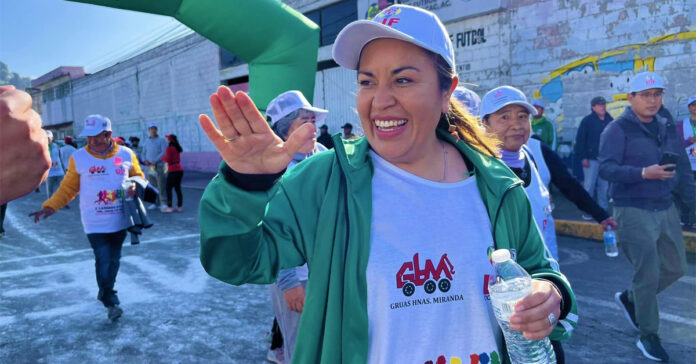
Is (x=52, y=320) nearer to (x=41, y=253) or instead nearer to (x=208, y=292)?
(x=208, y=292)

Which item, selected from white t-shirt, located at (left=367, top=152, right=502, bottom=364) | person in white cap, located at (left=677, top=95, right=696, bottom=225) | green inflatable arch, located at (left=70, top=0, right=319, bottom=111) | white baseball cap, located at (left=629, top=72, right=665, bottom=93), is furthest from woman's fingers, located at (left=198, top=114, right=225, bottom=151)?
person in white cap, located at (left=677, top=95, right=696, bottom=225)

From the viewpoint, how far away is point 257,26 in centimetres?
358

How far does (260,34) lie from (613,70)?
29.4 feet

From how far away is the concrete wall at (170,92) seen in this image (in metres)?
24.0

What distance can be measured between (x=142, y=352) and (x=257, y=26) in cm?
286

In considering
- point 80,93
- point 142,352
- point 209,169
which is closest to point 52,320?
point 142,352

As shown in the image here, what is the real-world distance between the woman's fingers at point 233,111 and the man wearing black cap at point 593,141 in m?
8.77

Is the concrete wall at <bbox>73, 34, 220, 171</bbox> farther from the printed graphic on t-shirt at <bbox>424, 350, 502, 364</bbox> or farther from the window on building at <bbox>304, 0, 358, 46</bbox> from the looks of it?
the printed graphic on t-shirt at <bbox>424, 350, 502, 364</bbox>

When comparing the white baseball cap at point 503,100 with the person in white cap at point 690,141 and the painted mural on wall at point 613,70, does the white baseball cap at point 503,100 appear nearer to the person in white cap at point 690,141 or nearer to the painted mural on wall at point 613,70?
the person in white cap at point 690,141

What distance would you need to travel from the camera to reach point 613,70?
10.1 m

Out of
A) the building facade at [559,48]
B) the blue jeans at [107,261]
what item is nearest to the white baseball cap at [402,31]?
the blue jeans at [107,261]

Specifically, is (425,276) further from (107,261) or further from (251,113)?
(107,261)

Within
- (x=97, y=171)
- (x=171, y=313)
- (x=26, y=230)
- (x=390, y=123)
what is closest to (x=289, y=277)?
(x=390, y=123)

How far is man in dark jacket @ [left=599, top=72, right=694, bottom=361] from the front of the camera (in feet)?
12.8
